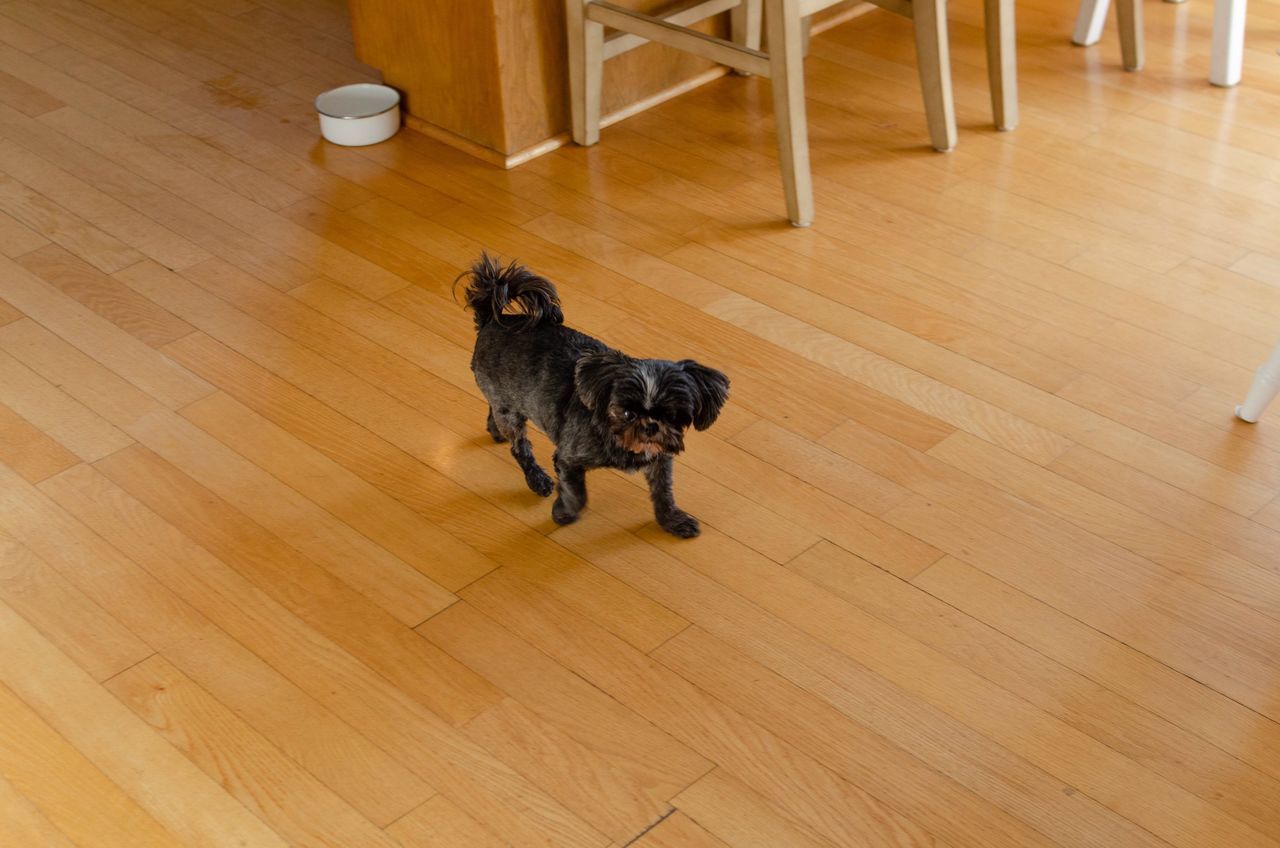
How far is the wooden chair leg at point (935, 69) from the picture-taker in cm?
280

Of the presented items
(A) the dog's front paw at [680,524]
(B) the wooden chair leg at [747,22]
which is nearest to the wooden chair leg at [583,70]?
(B) the wooden chair leg at [747,22]

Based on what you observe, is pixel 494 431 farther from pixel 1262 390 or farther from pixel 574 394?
pixel 1262 390

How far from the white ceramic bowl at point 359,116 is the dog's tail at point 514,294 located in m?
1.28

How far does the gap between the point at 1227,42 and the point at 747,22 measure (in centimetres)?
110

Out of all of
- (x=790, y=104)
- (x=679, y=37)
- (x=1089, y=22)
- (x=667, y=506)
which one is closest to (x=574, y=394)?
(x=667, y=506)

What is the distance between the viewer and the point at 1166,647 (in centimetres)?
177

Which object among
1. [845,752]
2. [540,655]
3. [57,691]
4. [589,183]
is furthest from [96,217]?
[845,752]

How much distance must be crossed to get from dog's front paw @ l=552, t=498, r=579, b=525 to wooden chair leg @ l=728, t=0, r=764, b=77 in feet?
4.93

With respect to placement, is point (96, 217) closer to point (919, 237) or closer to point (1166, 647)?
point (919, 237)

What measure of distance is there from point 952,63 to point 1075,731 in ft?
6.91

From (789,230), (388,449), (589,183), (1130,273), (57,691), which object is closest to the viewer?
(57,691)

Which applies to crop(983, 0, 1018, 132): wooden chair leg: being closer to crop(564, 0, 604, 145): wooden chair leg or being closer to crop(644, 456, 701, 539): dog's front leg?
crop(564, 0, 604, 145): wooden chair leg

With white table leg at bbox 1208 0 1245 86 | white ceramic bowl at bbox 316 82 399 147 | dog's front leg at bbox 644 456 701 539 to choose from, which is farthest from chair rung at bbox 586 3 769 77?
white table leg at bbox 1208 0 1245 86

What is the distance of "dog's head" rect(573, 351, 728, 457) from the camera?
5.52 ft
